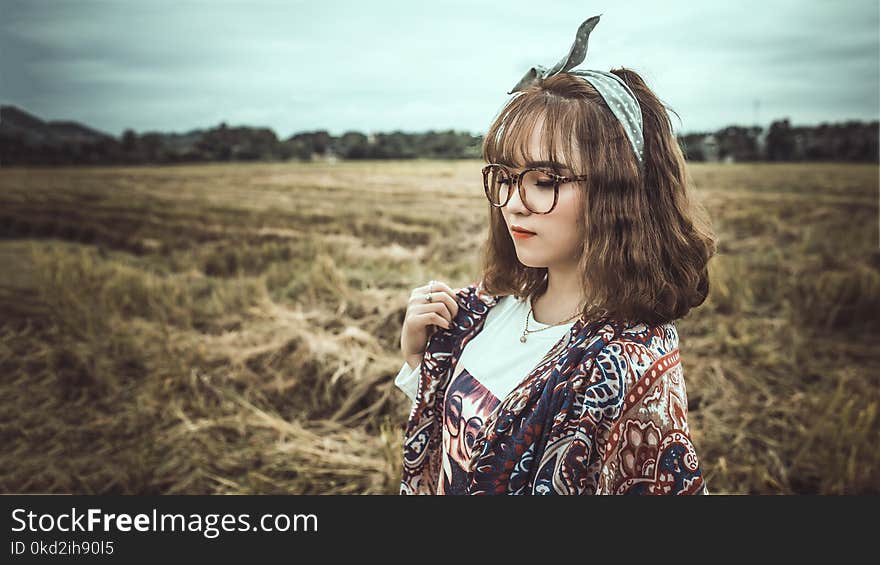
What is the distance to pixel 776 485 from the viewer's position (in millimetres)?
2283

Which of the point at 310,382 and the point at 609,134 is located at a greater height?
the point at 609,134

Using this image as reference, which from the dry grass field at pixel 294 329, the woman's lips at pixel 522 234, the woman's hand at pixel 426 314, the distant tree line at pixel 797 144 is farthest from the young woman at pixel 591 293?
the distant tree line at pixel 797 144

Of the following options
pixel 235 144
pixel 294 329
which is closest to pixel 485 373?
pixel 294 329

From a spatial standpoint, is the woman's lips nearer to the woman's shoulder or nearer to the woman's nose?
the woman's nose

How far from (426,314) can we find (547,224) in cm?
30

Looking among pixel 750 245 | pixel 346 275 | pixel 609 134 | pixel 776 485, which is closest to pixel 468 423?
pixel 609 134

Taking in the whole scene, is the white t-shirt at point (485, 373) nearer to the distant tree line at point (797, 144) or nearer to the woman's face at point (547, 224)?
the woman's face at point (547, 224)

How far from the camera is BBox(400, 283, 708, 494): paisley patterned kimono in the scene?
95 centimetres

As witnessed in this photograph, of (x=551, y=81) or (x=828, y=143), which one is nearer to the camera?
(x=551, y=81)

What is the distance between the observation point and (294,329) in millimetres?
2891

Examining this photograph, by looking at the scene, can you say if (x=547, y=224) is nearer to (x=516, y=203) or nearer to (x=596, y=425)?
(x=516, y=203)

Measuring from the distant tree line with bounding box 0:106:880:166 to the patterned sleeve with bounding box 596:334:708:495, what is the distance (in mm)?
2545

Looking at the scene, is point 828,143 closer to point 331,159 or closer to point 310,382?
point 331,159

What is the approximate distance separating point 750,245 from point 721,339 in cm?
138
